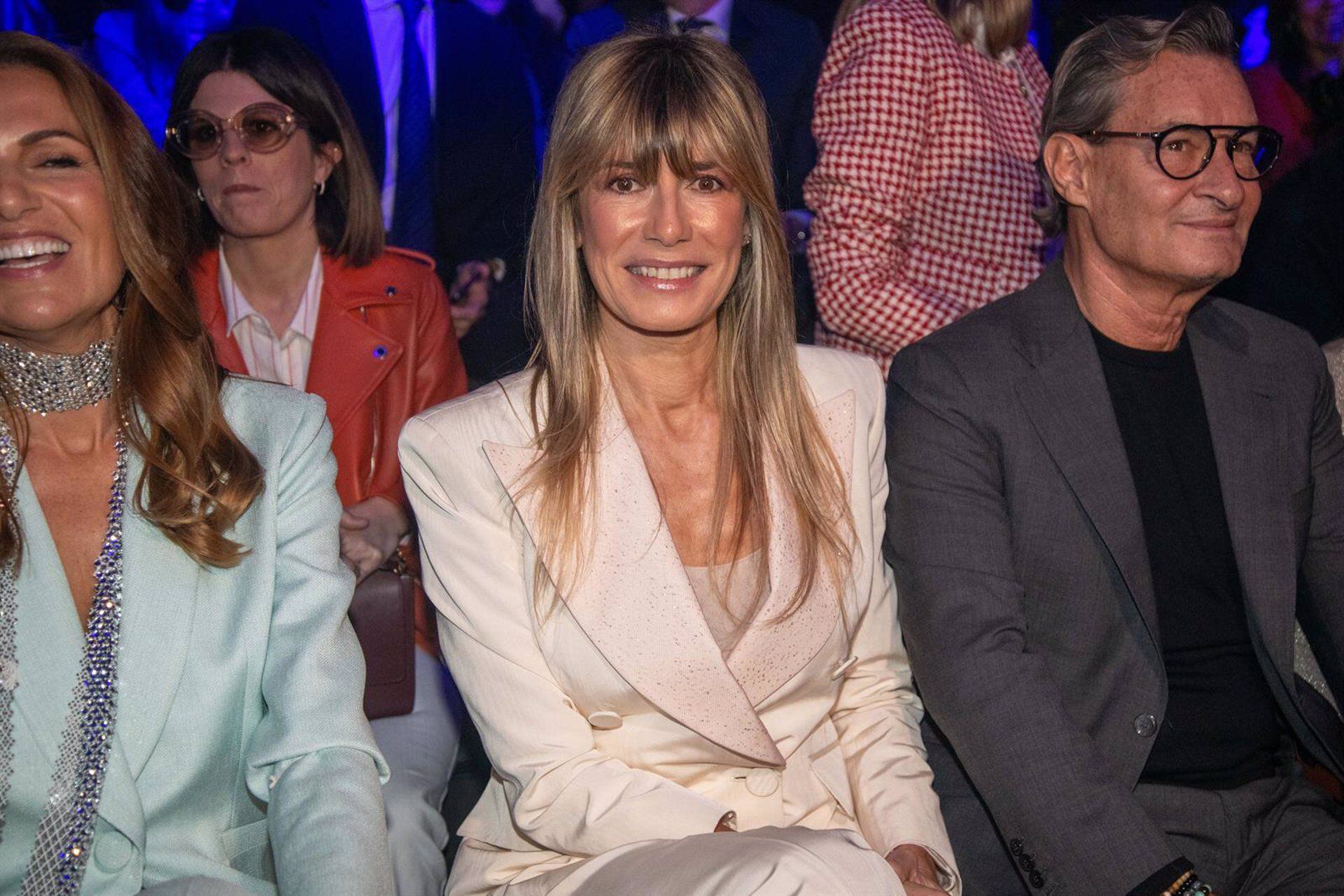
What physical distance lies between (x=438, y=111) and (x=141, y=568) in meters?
2.62

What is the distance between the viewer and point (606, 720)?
242 cm

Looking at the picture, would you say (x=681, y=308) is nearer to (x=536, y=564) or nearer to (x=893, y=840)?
(x=536, y=564)

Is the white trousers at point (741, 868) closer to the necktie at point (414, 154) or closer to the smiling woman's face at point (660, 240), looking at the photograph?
the smiling woman's face at point (660, 240)

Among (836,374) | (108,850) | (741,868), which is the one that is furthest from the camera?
(836,374)

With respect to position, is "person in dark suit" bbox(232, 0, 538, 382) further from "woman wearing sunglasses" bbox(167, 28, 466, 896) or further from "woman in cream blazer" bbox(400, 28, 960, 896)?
"woman in cream blazer" bbox(400, 28, 960, 896)

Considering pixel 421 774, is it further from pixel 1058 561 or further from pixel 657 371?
pixel 1058 561

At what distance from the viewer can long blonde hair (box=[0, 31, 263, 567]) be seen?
228 centimetres

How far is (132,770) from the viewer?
2.15 m

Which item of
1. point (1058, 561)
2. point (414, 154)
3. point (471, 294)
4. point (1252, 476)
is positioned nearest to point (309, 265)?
point (471, 294)

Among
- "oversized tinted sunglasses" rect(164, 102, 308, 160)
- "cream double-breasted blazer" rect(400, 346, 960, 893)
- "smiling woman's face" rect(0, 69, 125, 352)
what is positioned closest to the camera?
"smiling woman's face" rect(0, 69, 125, 352)

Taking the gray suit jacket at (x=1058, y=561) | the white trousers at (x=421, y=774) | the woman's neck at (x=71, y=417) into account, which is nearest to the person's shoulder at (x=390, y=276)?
the white trousers at (x=421, y=774)

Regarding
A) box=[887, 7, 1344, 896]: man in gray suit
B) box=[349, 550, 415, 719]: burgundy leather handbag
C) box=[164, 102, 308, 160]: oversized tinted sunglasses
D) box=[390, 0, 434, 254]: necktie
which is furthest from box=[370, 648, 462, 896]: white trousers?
box=[390, 0, 434, 254]: necktie

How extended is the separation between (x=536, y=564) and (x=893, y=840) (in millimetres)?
801

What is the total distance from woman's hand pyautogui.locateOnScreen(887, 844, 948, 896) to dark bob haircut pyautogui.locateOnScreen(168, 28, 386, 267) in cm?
223
